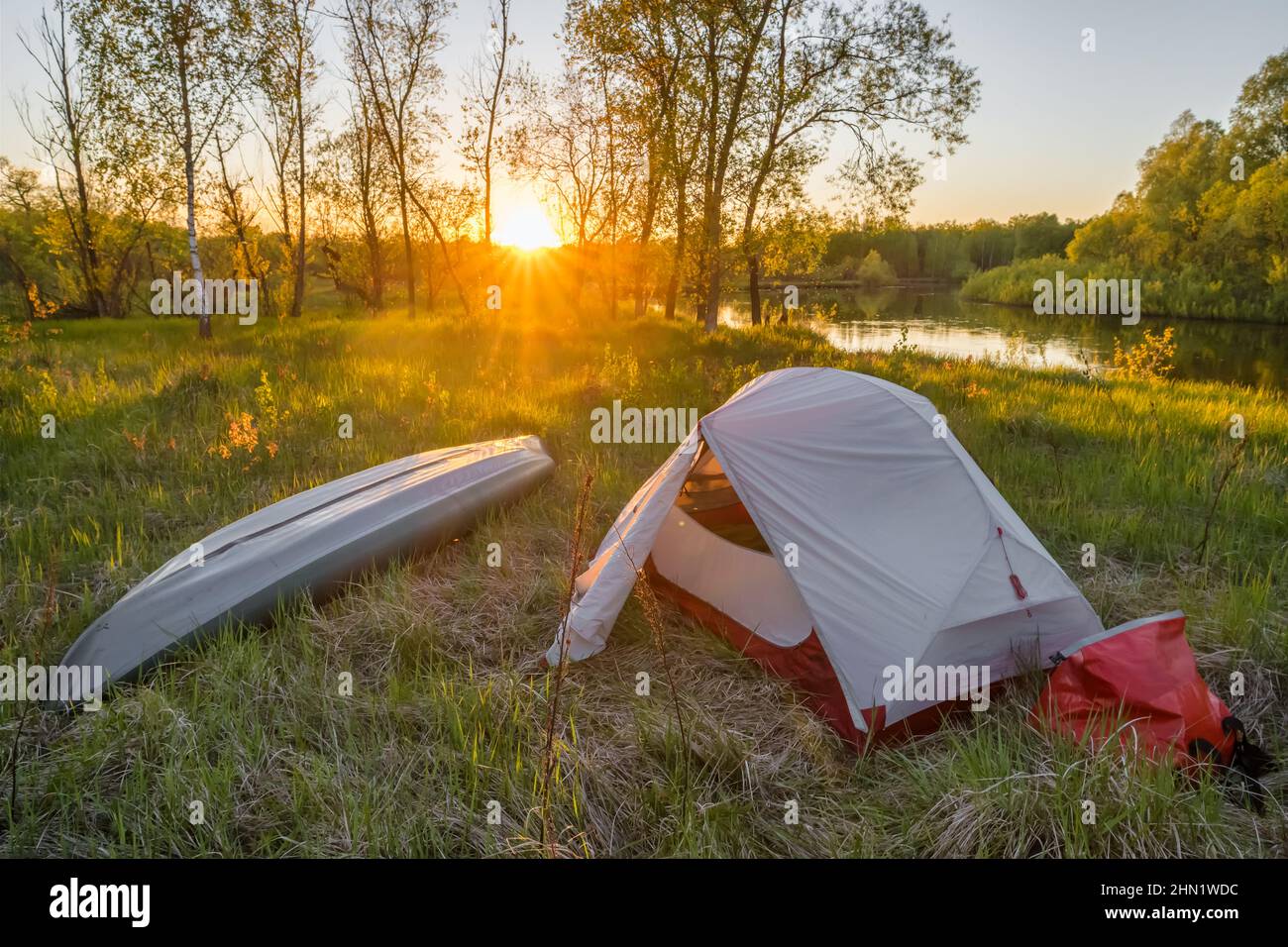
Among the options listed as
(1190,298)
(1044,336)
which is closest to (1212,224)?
(1190,298)

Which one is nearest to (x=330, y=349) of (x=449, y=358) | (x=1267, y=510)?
(x=449, y=358)

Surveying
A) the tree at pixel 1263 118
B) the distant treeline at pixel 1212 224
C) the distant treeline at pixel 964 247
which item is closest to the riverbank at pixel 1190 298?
the distant treeline at pixel 1212 224

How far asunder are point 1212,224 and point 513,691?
144 ft

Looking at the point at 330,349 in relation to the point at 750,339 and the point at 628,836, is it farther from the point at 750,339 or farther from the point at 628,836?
the point at 628,836

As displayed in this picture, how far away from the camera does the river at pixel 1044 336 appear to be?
56.2 ft

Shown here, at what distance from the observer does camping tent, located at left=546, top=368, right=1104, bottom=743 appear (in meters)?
2.98

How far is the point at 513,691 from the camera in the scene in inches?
118

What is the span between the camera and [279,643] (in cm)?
346

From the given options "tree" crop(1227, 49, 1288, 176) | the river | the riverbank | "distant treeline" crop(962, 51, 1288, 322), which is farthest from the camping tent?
"tree" crop(1227, 49, 1288, 176)

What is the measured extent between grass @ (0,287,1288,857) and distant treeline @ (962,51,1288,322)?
3345cm

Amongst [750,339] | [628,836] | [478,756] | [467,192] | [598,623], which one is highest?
[467,192]

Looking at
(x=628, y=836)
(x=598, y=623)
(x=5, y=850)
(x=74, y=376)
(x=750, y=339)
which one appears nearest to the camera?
(x=5, y=850)
